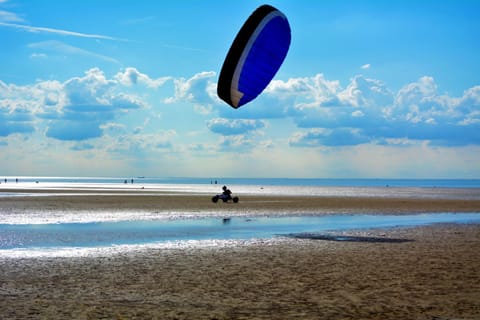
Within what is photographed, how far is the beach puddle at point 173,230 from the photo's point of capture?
18.6 meters

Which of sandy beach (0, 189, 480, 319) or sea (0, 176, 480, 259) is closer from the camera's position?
A: sandy beach (0, 189, 480, 319)

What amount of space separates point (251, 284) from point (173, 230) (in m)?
11.8

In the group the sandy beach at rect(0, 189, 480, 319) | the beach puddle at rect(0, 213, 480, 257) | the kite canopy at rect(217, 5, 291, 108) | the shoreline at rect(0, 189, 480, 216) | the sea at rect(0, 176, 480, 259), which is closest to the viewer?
the sandy beach at rect(0, 189, 480, 319)

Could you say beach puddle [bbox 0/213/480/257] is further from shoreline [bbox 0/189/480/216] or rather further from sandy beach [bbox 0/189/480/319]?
shoreline [bbox 0/189/480/216]

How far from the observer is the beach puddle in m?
18.6

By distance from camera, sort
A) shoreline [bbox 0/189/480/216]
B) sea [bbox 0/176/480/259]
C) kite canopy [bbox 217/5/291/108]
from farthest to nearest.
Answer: shoreline [bbox 0/189/480/216]
kite canopy [bbox 217/5/291/108]
sea [bbox 0/176/480/259]

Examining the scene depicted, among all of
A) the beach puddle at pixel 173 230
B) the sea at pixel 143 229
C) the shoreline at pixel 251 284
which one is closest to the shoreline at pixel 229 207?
the sea at pixel 143 229

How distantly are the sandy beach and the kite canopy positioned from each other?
5.63 m

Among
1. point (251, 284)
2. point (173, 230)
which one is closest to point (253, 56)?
point (173, 230)

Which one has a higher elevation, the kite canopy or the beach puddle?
the kite canopy

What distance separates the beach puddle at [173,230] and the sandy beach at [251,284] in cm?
269

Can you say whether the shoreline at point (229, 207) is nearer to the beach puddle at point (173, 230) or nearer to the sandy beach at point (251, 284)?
the beach puddle at point (173, 230)

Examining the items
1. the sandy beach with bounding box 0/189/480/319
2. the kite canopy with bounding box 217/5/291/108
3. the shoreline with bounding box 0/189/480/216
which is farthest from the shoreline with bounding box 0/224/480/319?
the shoreline with bounding box 0/189/480/216

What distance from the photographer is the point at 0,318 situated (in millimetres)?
8531
